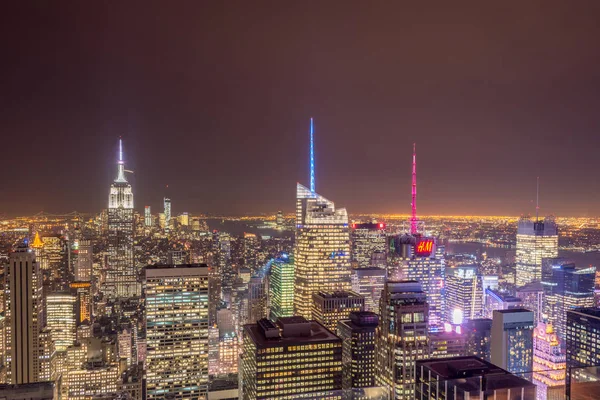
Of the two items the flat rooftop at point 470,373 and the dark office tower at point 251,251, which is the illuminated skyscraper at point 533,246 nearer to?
the dark office tower at point 251,251

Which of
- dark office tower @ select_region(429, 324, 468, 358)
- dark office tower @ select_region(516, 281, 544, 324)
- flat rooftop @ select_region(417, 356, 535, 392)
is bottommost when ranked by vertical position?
dark office tower @ select_region(516, 281, 544, 324)

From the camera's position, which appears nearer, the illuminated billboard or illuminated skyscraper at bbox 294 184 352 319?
the illuminated billboard

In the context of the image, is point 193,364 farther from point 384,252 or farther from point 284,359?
point 384,252

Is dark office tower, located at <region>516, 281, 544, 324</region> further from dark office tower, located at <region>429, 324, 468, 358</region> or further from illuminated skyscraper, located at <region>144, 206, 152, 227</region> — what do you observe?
illuminated skyscraper, located at <region>144, 206, 152, 227</region>

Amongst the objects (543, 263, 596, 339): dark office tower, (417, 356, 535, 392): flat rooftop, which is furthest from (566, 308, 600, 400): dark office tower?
(417, 356, 535, 392): flat rooftop

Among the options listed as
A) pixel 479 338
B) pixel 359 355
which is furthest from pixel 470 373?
pixel 479 338

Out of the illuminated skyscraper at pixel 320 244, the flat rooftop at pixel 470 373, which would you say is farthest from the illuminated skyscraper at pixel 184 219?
the flat rooftop at pixel 470 373

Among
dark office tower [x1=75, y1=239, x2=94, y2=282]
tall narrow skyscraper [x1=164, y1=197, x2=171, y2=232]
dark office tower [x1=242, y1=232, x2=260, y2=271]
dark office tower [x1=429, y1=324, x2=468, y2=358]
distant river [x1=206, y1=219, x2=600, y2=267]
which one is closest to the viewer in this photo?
dark office tower [x1=429, y1=324, x2=468, y2=358]
